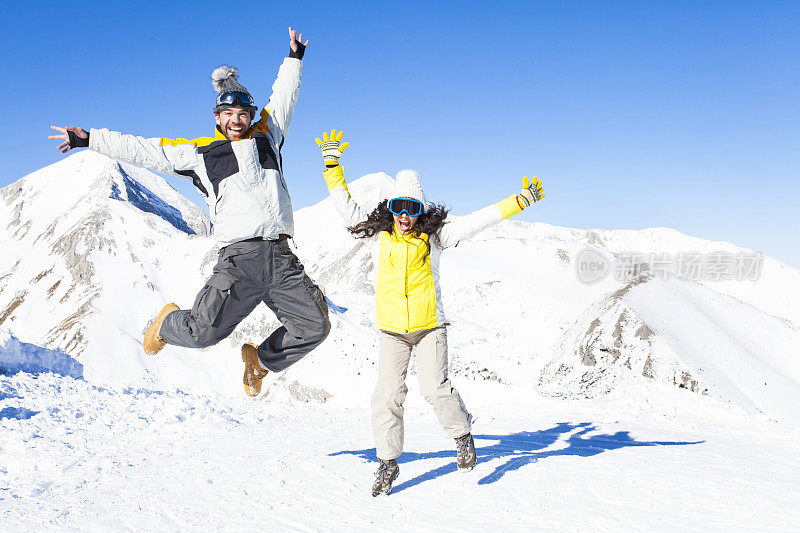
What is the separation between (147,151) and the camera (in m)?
5.27

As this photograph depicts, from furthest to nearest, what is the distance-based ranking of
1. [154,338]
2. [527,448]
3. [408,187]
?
[527,448] → [154,338] → [408,187]

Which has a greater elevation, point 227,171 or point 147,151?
point 147,151

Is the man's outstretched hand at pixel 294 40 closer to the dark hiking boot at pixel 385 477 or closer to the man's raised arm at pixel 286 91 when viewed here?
the man's raised arm at pixel 286 91

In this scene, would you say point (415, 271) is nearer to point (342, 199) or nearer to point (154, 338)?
point (342, 199)

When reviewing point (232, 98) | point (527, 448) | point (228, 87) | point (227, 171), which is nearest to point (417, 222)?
point (227, 171)

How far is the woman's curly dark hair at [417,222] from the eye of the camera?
514 cm

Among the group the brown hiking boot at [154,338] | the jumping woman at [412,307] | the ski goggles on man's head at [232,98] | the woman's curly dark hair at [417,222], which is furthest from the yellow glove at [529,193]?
the brown hiking boot at [154,338]

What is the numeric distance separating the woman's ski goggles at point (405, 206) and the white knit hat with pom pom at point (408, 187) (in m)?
0.06

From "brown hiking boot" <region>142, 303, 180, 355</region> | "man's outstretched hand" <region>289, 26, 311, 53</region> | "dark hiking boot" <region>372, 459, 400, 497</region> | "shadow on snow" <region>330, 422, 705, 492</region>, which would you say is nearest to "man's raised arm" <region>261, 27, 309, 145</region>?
"man's outstretched hand" <region>289, 26, 311, 53</region>

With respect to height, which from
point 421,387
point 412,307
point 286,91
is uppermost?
point 286,91

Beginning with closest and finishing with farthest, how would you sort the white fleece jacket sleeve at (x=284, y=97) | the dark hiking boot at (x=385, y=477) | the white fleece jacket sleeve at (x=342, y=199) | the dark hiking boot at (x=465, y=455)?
the dark hiking boot at (x=385, y=477)
the dark hiking boot at (x=465, y=455)
the white fleece jacket sleeve at (x=342, y=199)
the white fleece jacket sleeve at (x=284, y=97)

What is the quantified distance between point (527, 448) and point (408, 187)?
3.73 m

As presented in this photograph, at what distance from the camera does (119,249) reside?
124 m

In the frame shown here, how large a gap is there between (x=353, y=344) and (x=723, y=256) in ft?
91.2
